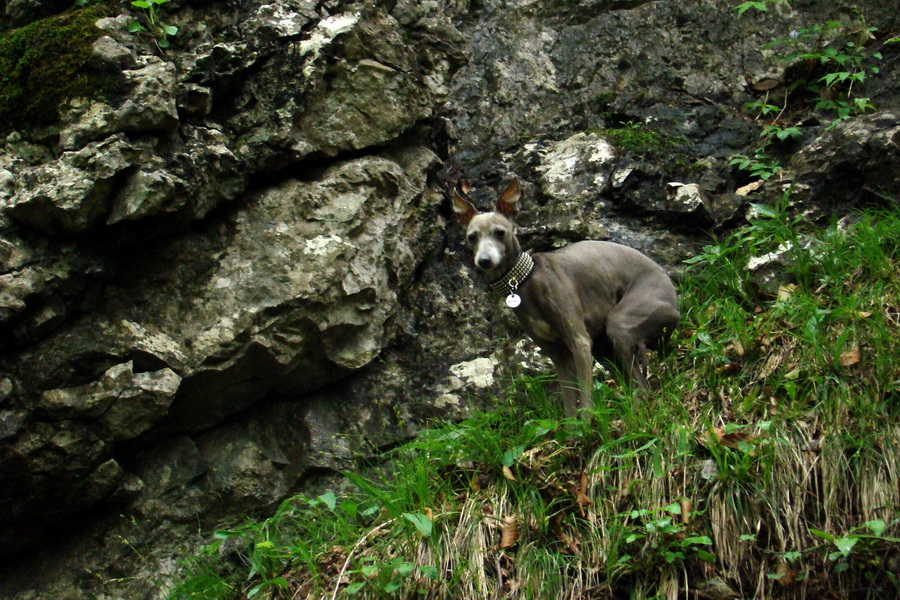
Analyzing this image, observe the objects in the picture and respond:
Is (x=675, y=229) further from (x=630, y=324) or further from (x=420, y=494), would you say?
(x=420, y=494)

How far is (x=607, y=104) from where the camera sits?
6.77 meters

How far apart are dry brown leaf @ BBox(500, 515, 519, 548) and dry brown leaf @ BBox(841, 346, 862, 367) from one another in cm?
188

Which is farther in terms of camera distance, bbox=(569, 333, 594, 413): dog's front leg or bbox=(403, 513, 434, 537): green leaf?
bbox=(569, 333, 594, 413): dog's front leg

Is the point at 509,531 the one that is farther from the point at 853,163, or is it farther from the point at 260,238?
the point at 853,163

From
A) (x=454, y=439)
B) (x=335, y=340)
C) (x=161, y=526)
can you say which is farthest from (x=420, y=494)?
(x=161, y=526)

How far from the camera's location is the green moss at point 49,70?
4535 millimetres

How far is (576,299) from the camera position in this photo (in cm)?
480

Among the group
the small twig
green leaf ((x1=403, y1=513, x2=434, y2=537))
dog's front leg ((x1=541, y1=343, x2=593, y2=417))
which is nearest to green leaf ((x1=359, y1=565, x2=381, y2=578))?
the small twig

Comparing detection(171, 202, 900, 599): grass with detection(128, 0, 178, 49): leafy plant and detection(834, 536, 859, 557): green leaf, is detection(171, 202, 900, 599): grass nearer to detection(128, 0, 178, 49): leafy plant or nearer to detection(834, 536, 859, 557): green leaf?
detection(834, 536, 859, 557): green leaf

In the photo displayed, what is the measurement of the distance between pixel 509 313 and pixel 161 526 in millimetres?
2565

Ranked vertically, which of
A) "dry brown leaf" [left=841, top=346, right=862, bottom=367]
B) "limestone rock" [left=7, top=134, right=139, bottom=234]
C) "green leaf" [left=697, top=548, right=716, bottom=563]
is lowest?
"green leaf" [left=697, top=548, right=716, bottom=563]

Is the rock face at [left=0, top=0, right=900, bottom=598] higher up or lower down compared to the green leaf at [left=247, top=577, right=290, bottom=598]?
higher up

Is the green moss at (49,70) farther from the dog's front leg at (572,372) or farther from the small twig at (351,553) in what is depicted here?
the dog's front leg at (572,372)

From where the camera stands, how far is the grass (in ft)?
12.3
